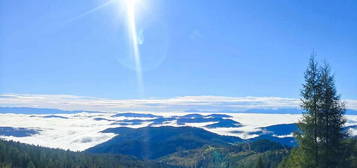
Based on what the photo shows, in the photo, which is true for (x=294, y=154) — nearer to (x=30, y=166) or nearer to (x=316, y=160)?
(x=316, y=160)

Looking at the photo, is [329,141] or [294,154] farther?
[294,154]

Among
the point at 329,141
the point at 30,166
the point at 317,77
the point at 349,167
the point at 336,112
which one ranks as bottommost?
the point at 30,166

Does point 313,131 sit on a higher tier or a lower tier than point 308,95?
lower

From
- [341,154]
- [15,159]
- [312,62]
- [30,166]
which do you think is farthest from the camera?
[15,159]

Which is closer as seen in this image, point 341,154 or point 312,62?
point 341,154

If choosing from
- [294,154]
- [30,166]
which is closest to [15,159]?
[30,166]

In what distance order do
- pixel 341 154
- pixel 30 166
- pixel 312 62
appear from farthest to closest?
pixel 30 166
pixel 312 62
pixel 341 154

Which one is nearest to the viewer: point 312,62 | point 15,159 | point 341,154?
point 341,154

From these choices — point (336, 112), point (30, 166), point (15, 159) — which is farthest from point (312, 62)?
point (15, 159)

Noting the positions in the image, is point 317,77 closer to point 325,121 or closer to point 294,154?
point 325,121
